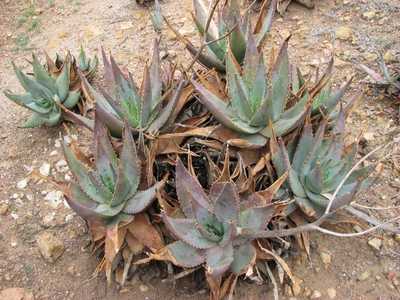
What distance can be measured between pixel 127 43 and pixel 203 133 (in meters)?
1.82

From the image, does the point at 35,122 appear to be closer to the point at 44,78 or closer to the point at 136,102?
the point at 44,78

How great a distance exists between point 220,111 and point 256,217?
1.73 feet

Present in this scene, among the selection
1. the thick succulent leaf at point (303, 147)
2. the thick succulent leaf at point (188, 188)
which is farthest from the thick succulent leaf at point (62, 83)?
the thick succulent leaf at point (303, 147)

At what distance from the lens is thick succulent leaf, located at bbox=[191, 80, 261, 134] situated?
2.42 m

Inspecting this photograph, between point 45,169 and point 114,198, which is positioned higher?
point 114,198

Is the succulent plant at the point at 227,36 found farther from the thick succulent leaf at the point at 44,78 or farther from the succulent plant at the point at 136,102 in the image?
the thick succulent leaf at the point at 44,78

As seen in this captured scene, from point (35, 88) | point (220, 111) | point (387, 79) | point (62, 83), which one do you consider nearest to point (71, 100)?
point (62, 83)

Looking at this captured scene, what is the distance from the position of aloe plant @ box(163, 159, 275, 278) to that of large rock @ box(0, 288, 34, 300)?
916 millimetres

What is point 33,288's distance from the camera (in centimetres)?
272

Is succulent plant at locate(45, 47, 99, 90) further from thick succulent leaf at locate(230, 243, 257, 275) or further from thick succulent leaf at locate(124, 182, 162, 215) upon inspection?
thick succulent leaf at locate(230, 243, 257, 275)

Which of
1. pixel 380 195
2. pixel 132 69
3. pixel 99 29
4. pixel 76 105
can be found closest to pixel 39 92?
pixel 76 105

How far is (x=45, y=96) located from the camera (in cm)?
338

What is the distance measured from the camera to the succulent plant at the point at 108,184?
237 centimetres

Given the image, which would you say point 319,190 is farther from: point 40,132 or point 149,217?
point 40,132
